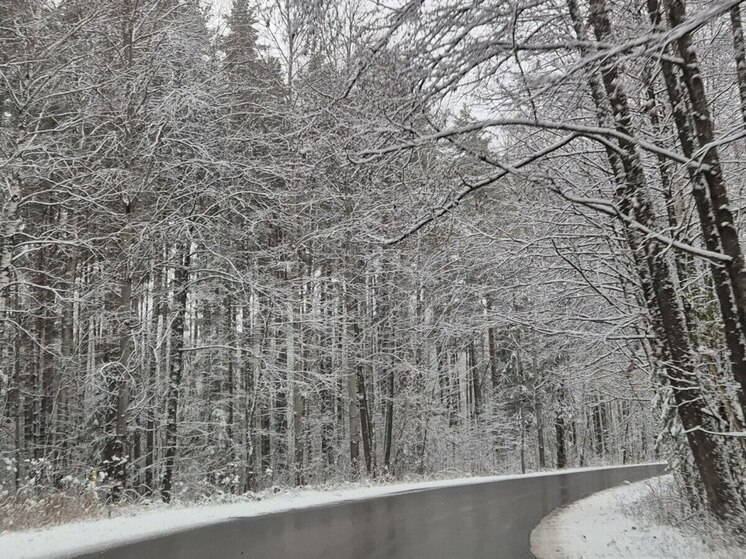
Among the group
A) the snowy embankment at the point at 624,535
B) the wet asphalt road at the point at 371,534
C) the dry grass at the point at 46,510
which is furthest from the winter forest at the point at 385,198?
the wet asphalt road at the point at 371,534

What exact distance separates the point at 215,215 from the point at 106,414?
28.8ft

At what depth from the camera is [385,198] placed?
6.55 meters

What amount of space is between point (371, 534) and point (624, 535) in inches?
148

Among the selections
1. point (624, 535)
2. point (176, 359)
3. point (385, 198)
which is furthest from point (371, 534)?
point (176, 359)

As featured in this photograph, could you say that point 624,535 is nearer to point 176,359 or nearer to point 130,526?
point 130,526

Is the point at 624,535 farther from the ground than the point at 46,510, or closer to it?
closer to it

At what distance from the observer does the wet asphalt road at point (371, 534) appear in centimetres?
698

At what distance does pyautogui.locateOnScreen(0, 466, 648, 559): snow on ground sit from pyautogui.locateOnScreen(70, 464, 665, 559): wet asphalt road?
17.9 inches

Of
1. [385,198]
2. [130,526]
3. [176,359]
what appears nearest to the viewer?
[385,198]

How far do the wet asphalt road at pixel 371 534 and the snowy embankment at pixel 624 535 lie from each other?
0.35 m

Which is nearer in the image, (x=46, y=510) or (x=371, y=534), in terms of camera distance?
(x=371, y=534)

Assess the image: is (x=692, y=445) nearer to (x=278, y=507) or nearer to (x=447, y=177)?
(x=447, y=177)

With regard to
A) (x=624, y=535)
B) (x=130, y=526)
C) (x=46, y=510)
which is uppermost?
(x=46, y=510)

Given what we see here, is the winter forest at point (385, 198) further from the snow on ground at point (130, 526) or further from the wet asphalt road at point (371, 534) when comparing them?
the wet asphalt road at point (371, 534)
